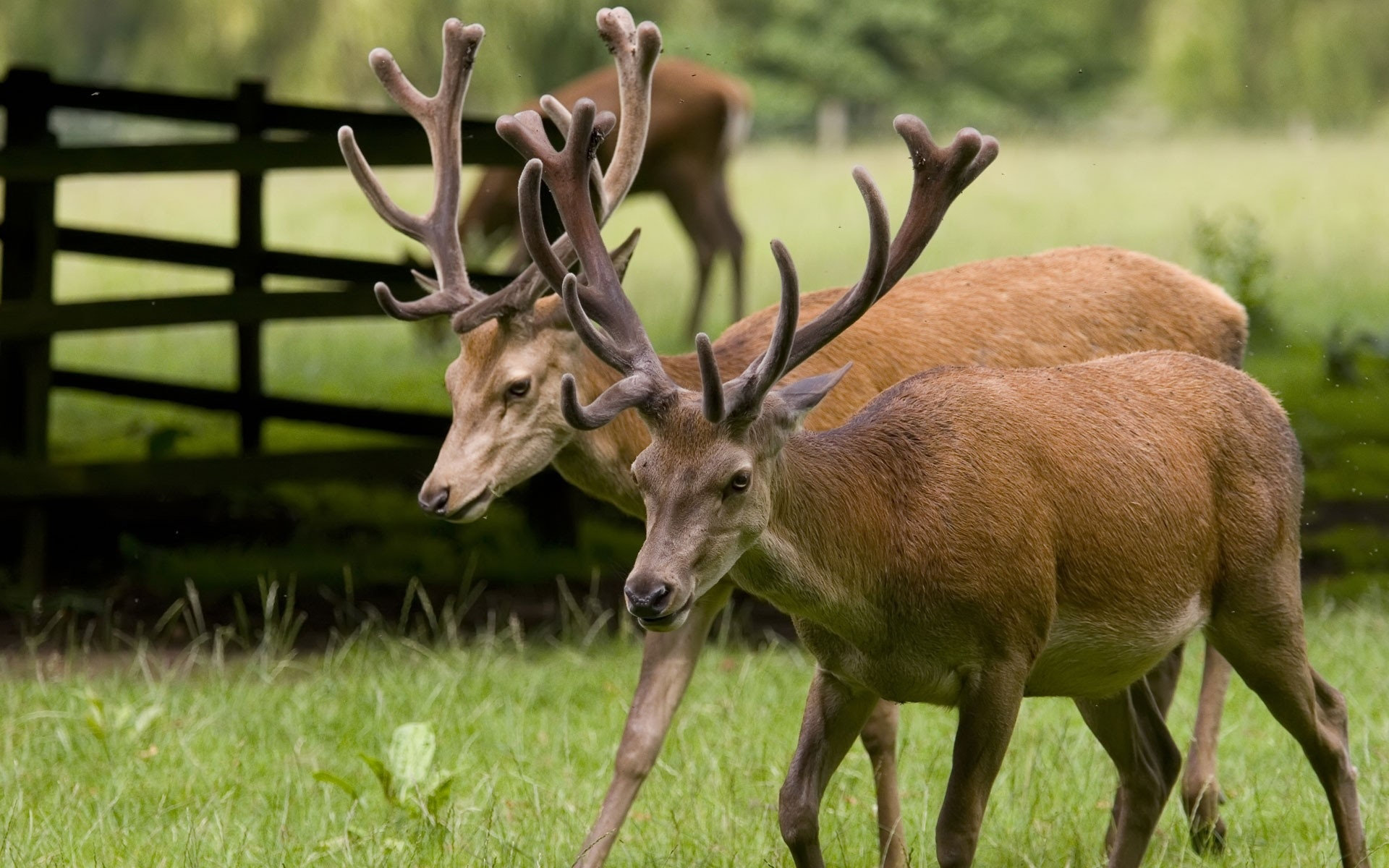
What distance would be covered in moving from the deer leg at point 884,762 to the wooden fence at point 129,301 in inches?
118

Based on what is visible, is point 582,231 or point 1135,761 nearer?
point 582,231

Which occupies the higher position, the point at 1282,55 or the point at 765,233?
the point at 1282,55

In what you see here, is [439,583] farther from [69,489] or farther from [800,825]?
[800,825]

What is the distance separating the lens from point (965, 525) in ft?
12.6

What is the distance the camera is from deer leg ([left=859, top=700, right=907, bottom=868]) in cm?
484

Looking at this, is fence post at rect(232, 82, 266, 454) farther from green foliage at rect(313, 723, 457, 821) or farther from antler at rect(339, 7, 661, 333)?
green foliage at rect(313, 723, 457, 821)

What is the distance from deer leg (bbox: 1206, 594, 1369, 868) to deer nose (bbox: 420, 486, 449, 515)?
6.37 ft

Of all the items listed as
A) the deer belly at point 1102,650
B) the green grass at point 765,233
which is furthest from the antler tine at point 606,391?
the green grass at point 765,233

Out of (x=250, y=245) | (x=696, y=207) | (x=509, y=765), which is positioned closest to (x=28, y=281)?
(x=250, y=245)

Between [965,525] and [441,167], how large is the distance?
232cm

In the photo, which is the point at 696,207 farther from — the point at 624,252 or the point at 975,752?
the point at 975,752

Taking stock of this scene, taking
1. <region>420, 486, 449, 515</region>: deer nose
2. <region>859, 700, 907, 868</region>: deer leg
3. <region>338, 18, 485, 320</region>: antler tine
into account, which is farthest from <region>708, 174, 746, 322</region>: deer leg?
<region>420, 486, 449, 515</region>: deer nose

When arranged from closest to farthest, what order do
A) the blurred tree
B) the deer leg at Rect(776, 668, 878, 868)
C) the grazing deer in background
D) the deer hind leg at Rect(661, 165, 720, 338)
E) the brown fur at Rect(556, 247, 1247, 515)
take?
the deer leg at Rect(776, 668, 878, 868) < the brown fur at Rect(556, 247, 1247, 515) < the grazing deer in background < the deer hind leg at Rect(661, 165, 720, 338) < the blurred tree

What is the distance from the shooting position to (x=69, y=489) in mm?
7172
